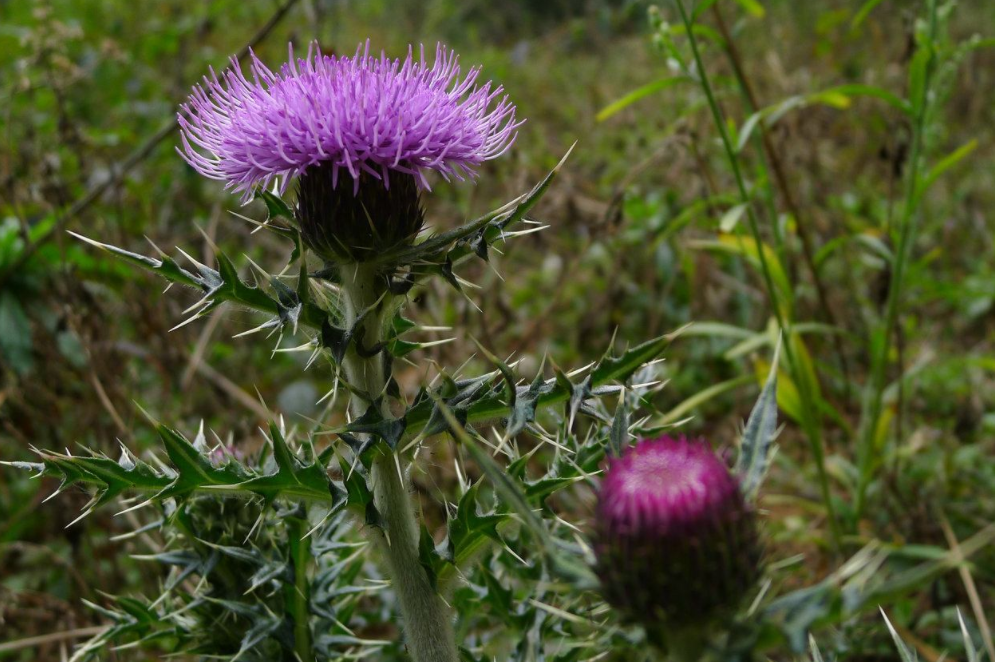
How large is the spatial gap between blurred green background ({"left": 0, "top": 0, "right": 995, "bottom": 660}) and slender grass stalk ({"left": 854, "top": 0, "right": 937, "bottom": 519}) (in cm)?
10

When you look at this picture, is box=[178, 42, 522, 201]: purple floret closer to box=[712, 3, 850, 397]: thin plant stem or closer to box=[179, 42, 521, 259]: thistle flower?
box=[179, 42, 521, 259]: thistle flower

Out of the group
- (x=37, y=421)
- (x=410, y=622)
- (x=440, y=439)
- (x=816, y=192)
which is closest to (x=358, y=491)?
(x=440, y=439)

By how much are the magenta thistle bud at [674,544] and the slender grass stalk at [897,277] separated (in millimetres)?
2040

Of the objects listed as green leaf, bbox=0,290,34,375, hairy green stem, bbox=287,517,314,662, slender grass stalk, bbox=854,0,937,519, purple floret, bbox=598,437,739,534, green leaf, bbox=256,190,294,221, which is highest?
green leaf, bbox=0,290,34,375

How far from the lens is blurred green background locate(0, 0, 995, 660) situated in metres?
3.26

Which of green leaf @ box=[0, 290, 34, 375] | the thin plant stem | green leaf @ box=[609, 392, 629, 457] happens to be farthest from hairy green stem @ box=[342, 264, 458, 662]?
green leaf @ box=[0, 290, 34, 375]

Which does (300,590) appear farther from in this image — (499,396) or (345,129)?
(345,129)

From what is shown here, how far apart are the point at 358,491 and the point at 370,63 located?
1036 mm

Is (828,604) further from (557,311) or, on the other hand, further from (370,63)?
(557,311)

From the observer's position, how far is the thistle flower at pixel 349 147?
1.85 meters

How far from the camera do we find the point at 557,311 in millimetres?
4887

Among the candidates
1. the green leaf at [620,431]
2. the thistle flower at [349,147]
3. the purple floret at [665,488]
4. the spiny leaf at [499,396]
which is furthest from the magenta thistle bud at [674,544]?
the thistle flower at [349,147]

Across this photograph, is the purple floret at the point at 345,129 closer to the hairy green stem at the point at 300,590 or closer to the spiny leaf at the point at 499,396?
the spiny leaf at the point at 499,396

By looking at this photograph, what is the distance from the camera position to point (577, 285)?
492cm
